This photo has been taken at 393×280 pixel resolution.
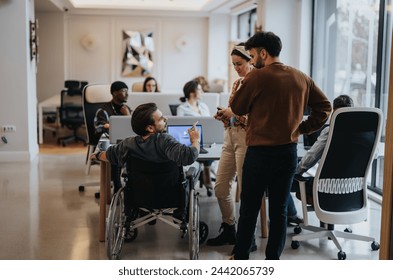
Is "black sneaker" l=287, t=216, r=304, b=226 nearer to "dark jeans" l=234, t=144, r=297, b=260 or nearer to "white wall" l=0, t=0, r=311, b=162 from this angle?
"dark jeans" l=234, t=144, r=297, b=260

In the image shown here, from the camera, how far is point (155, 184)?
3.43 meters

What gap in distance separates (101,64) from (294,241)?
904 cm

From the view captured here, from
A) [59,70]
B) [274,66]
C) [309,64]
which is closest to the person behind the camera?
[274,66]

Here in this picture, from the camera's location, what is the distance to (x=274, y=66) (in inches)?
111

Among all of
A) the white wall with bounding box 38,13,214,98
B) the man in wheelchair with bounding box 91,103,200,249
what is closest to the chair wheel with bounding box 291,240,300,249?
the man in wheelchair with bounding box 91,103,200,249

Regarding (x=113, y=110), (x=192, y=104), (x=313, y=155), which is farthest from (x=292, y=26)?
(x=313, y=155)

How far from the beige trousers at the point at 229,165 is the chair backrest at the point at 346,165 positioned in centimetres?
49

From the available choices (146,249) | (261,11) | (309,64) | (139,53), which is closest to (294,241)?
(146,249)

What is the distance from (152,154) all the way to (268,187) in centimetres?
76

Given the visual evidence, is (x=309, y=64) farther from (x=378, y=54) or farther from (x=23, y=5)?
(x=23, y=5)

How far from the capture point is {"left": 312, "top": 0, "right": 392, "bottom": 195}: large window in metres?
5.40

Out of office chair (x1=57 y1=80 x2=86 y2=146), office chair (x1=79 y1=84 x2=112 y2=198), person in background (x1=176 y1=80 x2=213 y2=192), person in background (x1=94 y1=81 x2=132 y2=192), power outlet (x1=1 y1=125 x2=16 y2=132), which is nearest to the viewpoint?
person in background (x1=94 y1=81 x2=132 y2=192)

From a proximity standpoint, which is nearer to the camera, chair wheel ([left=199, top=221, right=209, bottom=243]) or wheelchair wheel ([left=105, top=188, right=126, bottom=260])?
wheelchair wheel ([left=105, top=188, right=126, bottom=260])

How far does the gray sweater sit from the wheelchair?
0.15ft
